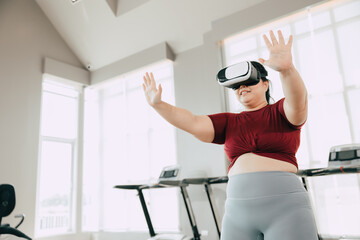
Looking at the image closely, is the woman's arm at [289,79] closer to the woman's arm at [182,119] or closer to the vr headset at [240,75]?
the vr headset at [240,75]

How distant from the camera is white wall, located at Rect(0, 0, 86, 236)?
512cm

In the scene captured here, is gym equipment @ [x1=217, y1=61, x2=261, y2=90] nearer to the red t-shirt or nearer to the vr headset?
the vr headset

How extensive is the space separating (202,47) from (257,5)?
3.75 ft

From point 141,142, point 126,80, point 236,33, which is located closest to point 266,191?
point 236,33

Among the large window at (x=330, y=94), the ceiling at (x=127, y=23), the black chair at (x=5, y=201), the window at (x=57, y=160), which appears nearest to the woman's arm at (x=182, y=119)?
the black chair at (x=5, y=201)

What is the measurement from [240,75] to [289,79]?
0.82 ft

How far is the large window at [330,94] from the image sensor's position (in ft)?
12.3

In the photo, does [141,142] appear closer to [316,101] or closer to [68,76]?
[68,76]

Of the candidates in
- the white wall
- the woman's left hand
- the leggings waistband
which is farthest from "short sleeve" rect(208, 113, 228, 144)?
the white wall

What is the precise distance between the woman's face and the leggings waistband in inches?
14.8

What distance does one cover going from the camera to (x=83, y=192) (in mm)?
6398

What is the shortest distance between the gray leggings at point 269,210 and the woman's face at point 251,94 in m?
0.38

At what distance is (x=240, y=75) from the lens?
4.30 feet

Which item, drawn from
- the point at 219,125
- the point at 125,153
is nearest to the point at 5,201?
the point at 219,125
